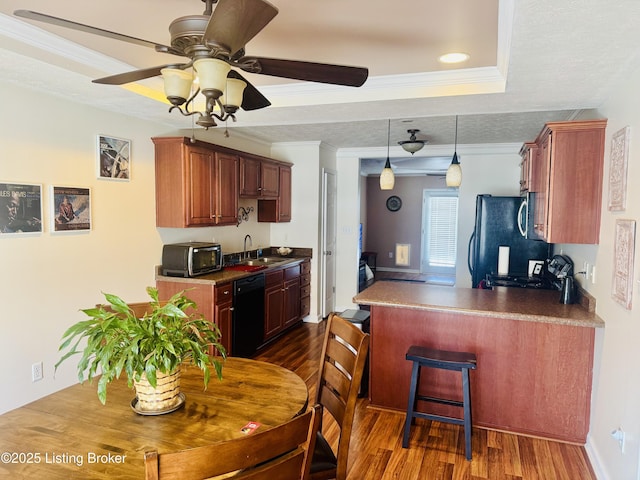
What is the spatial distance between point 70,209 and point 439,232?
8.56 m

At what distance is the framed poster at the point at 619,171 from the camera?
2.21 meters

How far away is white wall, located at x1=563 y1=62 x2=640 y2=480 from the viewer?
2008mm

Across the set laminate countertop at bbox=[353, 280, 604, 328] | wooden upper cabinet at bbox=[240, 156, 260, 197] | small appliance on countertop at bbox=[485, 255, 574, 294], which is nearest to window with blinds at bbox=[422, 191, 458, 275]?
small appliance on countertop at bbox=[485, 255, 574, 294]

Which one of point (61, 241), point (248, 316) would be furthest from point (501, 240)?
point (61, 241)

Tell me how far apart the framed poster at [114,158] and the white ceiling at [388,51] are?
277 millimetres

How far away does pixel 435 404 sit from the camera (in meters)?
3.13

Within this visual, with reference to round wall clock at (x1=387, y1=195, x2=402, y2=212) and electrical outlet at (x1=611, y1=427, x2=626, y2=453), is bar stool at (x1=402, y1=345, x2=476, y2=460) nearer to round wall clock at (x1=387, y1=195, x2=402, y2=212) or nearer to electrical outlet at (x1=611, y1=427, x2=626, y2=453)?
electrical outlet at (x1=611, y1=427, x2=626, y2=453)

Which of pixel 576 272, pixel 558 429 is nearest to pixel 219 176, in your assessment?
pixel 576 272

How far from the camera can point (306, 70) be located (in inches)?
69.1

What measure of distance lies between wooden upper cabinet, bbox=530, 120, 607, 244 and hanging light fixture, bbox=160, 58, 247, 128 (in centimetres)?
208

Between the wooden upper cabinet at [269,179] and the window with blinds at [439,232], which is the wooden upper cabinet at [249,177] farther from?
the window with blinds at [439,232]

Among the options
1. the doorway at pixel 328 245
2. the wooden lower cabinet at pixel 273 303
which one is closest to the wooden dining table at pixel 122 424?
the wooden lower cabinet at pixel 273 303

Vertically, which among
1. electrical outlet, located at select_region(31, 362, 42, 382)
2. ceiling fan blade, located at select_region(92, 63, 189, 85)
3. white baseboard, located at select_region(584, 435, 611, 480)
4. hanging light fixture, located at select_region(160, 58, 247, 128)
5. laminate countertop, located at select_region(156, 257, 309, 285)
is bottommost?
white baseboard, located at select_region(584, 435, 611, 480)

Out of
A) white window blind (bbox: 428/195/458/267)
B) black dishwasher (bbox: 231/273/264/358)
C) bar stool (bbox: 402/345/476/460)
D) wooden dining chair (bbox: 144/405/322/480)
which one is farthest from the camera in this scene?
white window blind (bbox: 428/195/458/267)
